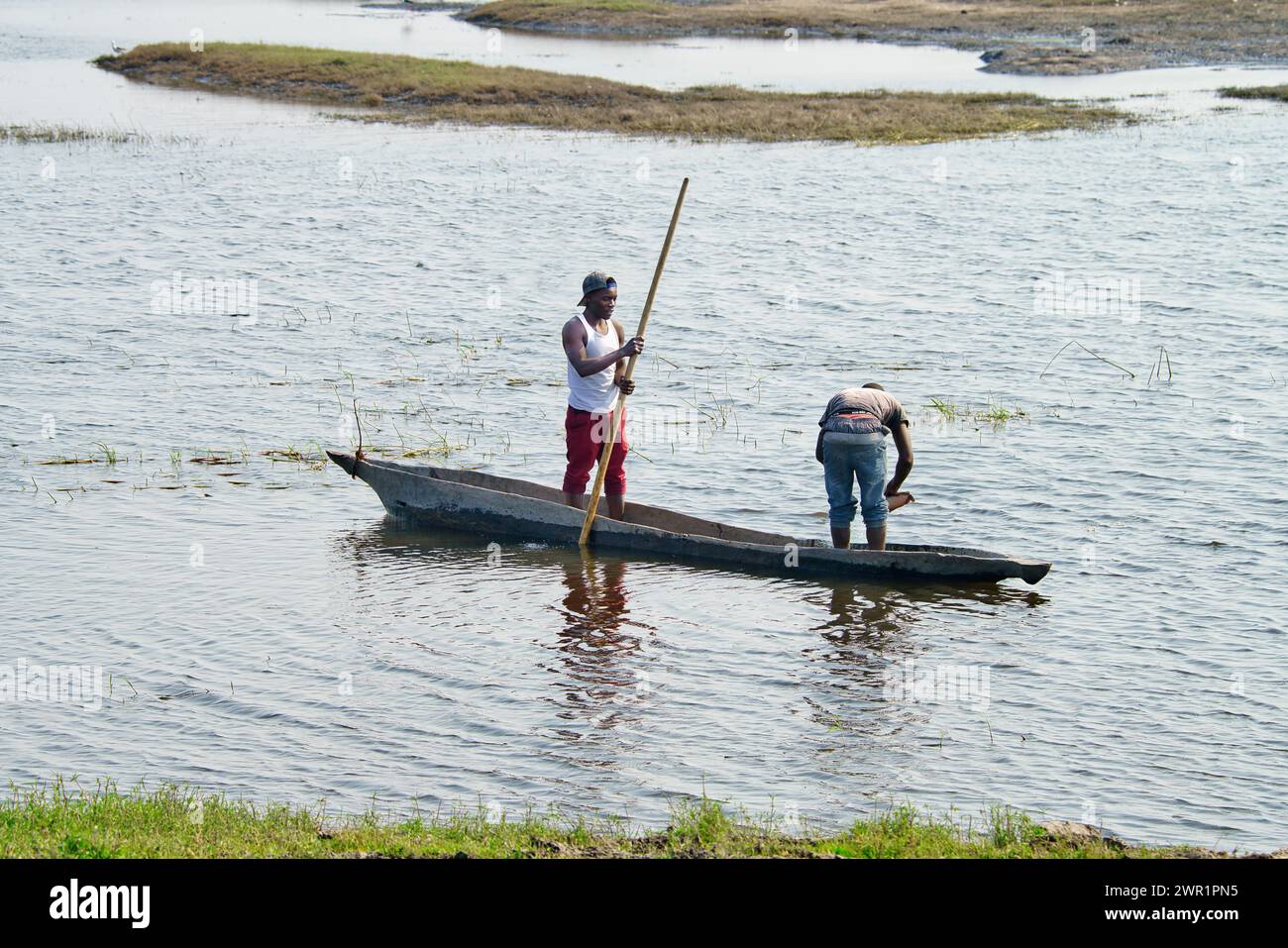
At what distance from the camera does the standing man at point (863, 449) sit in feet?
38.1

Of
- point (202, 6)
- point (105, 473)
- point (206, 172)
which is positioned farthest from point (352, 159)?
point (202, 6)

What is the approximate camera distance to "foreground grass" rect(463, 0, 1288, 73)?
56.8 m

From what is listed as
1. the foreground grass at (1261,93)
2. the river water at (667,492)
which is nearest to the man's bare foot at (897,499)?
the river water at (667,492)

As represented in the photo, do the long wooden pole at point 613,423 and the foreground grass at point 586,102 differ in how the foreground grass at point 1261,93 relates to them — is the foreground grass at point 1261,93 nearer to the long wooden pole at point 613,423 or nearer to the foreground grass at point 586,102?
the foreground grass at point 586,102

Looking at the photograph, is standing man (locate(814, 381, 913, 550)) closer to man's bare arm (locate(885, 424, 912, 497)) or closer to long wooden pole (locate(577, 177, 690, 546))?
man's bare arm (locate(885, 424, 912, 497))

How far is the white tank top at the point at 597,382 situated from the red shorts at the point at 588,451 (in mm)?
103

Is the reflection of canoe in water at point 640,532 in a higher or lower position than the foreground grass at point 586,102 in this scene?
lower

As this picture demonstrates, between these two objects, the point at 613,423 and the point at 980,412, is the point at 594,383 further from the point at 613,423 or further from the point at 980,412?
the point at 980,412

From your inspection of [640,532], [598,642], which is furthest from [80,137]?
[598,642]

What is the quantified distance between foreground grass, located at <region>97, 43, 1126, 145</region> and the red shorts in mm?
28814

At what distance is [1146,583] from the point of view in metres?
12.3

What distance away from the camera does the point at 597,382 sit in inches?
489

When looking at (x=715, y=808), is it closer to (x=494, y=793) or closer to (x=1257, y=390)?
(x=494, y=793)

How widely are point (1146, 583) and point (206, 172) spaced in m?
28.3
